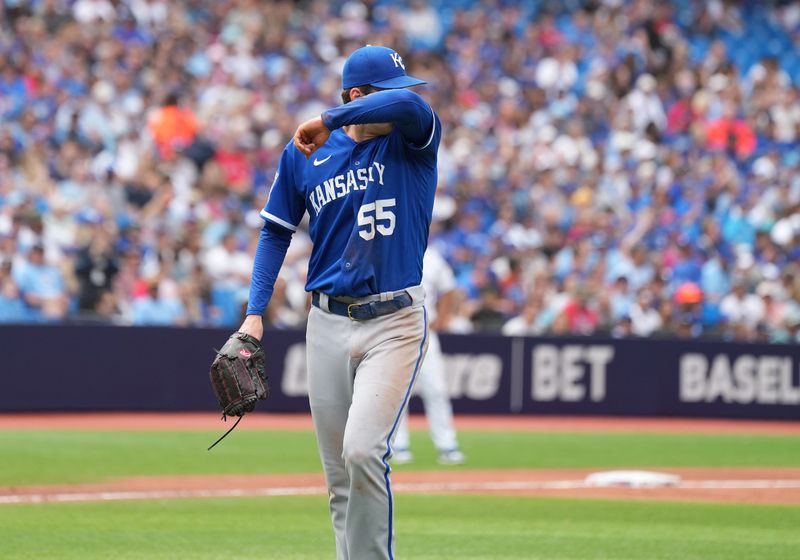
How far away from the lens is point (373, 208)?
552cm

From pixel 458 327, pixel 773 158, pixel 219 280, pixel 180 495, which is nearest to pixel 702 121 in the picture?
pixel 773 158

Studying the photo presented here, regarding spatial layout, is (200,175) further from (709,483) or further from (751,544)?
(751,544)

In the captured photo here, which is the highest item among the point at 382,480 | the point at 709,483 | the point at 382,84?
the point at 382,84

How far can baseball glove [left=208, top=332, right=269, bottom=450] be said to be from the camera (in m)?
5.74

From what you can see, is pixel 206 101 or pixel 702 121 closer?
pixel 206 101

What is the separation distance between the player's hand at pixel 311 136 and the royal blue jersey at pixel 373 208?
0.18 m

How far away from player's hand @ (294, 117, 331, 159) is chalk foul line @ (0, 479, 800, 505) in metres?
A: 5.09

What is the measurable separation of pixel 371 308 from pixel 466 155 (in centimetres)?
1628

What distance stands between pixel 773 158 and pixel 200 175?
33.6 ft

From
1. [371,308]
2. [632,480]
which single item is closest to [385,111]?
[371,308]

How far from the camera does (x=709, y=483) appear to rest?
11555mm

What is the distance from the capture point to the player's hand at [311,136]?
5309mm

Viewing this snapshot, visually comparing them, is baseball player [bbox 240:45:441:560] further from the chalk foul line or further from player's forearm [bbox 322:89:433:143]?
the chalk foul line

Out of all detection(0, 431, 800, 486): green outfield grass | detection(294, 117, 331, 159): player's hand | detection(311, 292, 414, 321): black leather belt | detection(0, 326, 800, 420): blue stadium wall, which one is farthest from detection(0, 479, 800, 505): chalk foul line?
detection(0, 326, 800, 420): blue stadium wall
